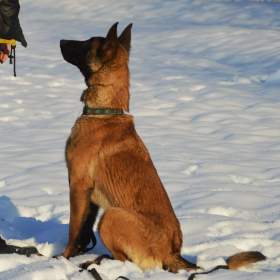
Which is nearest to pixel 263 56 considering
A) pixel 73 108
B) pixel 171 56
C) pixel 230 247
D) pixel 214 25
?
pixel 171 56

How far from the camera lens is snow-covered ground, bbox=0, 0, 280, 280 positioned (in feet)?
14.5

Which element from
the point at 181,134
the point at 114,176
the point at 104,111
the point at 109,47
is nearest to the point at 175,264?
the point at 114,176

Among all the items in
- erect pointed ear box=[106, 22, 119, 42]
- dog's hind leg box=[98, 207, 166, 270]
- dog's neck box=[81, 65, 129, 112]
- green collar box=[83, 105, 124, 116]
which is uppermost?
erect pointed ear box=[106, 22, 119, 42]

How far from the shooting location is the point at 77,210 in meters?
3.97

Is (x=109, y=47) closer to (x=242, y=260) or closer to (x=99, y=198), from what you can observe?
(x=99, y=198)

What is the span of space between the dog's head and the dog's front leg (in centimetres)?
80

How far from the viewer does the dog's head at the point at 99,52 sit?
13.3 feet

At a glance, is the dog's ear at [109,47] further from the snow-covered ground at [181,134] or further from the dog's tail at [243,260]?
the dog's tail at [243,260]

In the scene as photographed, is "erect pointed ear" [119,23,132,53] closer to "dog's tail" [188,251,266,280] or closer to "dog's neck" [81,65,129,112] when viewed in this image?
"dog's neck" [81,65,129,112]

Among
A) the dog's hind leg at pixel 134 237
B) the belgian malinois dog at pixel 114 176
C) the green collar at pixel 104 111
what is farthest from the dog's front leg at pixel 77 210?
the green collar at pixel 104 111

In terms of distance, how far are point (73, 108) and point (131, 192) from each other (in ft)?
19.7

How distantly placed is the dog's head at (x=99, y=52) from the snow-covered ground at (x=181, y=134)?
1.30 metres

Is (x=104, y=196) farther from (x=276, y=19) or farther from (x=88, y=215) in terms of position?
(x=276, y=19)

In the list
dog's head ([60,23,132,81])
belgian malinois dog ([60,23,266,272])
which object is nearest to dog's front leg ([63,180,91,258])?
belgian malinois dog ([60,23,266,272])
